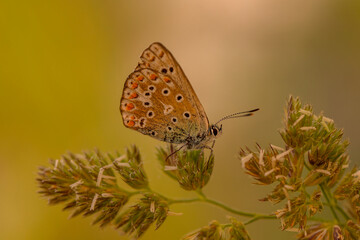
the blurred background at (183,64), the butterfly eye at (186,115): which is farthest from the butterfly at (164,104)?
the blurred background at (183,64)

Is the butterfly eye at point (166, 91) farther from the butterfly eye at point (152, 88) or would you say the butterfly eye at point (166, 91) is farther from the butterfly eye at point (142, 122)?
the butterfly eye at point (142, 122)

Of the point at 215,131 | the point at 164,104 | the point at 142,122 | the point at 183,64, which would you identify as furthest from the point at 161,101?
the point at 183,64

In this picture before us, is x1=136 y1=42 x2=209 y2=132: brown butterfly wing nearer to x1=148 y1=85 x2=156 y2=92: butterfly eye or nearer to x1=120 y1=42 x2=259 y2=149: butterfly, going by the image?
x1=120 y1=42 x2=259 y2=149: butterfly

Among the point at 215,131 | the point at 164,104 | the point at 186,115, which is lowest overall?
the point at 215,131

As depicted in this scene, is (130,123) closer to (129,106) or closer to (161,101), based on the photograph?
(129,106)

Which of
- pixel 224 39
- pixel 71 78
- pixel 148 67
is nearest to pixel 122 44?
pixel 71 78

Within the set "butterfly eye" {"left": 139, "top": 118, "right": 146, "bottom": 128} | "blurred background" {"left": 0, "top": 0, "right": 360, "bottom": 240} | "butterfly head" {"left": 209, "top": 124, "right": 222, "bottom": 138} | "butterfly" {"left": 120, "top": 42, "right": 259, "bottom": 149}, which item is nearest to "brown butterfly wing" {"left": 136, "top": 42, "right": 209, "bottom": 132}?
"butterfly" {"left": 120, "top": 42, "right": 259, "bottom": 149}

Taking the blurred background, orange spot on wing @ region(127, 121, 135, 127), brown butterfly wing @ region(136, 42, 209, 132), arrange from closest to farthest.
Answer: brown butterfly wing @ region(136, 42, 209, 132) < orange spot on wing @ region(127, 121, 135, 127) < the blurred background
